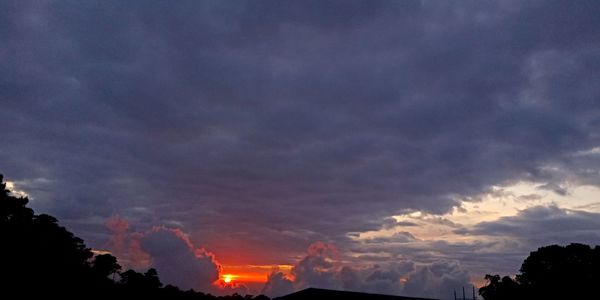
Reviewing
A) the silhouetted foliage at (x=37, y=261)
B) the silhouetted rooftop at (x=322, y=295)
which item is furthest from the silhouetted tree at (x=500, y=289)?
the silhouetted foliage at (x=37, y=261)

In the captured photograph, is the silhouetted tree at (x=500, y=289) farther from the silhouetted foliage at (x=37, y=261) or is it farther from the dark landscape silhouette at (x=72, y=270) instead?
the silhouetted foliage at (x=37, y=261)

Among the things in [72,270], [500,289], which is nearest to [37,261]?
[72,270]

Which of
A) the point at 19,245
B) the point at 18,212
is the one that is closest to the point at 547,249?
the point at 19,245

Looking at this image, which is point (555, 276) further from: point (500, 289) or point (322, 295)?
point (322, 295)

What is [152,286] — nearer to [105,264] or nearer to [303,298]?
[105,264]

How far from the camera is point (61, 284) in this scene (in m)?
71.0

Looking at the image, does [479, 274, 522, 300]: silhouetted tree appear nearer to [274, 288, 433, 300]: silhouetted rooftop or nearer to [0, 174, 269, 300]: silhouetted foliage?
[274, 288, 433, 300]: silhouetted rooftop

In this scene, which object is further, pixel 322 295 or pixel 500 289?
pixel 500 289

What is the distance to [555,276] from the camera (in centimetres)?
7706

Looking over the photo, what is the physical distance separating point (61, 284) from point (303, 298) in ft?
113

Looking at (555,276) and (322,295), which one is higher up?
(555,276)

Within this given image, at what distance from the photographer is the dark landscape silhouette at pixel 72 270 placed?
64.9 meters

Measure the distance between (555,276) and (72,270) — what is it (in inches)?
2933

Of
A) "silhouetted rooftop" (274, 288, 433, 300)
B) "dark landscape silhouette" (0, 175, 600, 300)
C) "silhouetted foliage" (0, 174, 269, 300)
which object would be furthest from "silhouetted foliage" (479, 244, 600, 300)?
"silhouetted foliage" (0, 174, 269, 300)
